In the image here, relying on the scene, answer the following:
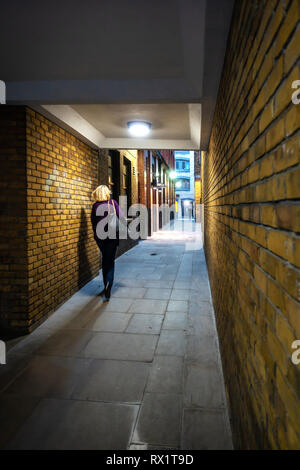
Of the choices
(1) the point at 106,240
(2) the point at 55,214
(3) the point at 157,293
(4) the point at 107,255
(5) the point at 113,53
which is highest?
(5) the point at 113,53

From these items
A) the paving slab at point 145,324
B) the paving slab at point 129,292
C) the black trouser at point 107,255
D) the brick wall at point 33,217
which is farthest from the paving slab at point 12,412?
the paving slab at point 129,292

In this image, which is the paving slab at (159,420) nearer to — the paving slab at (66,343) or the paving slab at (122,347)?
the paving slab at (122,347)

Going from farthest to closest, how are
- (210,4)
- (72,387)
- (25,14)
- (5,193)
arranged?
(5,193)
(72,387)
(25,14)
(210,4)

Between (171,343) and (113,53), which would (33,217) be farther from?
(171,343)

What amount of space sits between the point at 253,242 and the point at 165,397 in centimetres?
170

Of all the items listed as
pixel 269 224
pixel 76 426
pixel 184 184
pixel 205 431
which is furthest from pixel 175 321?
pixel 184 184

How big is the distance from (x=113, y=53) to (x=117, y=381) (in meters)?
3.17

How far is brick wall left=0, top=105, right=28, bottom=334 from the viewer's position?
3.52 metres

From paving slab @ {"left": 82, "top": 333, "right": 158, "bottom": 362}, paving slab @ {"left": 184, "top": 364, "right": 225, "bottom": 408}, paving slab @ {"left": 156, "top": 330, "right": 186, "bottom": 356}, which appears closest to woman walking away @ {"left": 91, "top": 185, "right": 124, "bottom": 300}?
paving slab @ {"left": 82, "top": 333, "right": 158, "bottom": 362}

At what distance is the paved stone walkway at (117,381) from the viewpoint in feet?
6.38

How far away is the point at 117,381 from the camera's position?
8.41 feet
